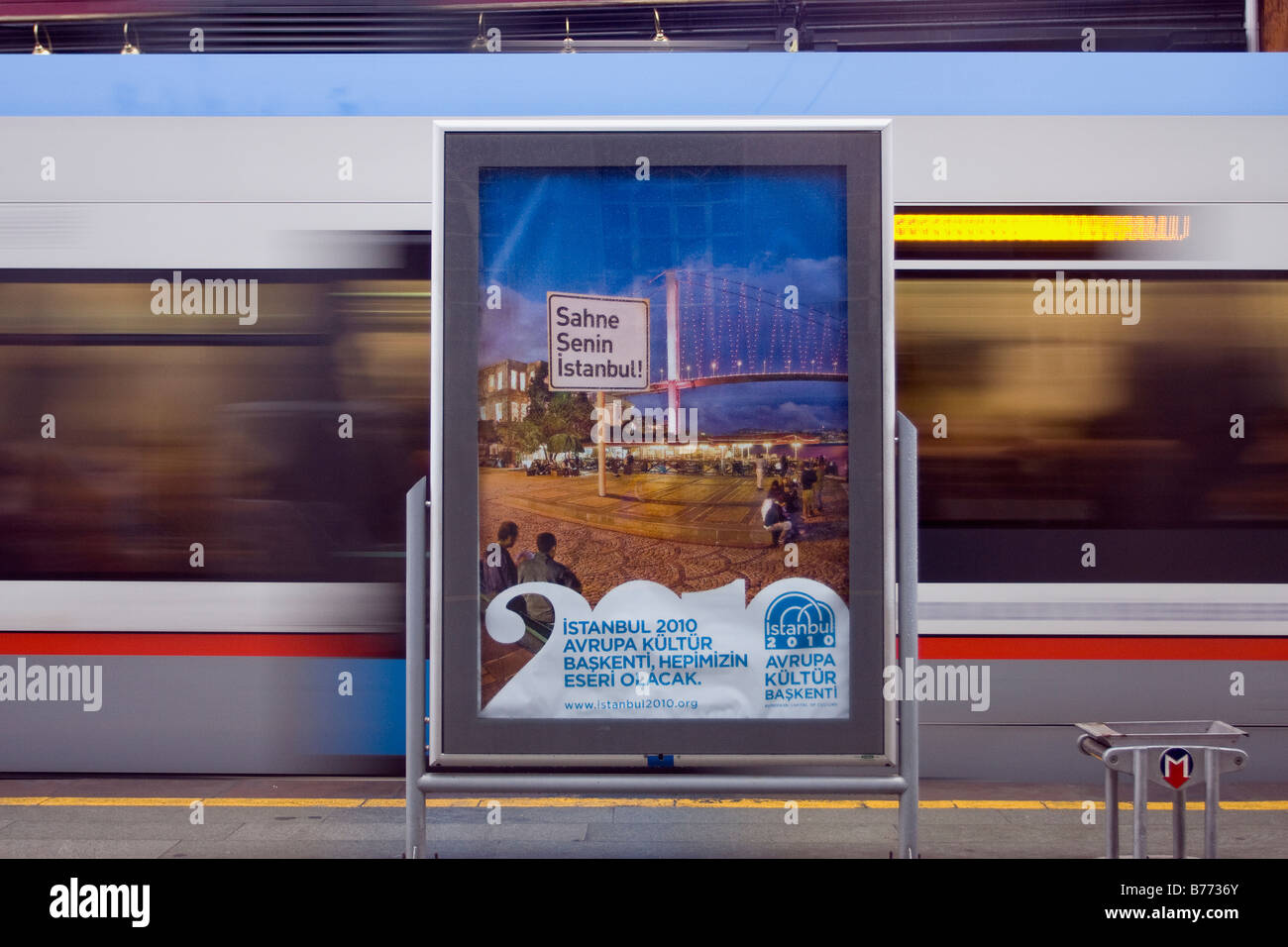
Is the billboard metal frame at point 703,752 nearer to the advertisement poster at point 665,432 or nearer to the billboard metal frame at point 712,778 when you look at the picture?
the billboard metal frame at point 712,778

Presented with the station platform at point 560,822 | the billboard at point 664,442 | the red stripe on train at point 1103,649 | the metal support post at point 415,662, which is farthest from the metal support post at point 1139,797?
the metal support post at point 415,662

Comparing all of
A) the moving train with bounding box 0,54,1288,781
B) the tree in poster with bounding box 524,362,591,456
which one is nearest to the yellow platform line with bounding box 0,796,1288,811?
the moving train with bounding box 0,54,1288,781

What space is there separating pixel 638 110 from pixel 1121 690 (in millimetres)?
3419

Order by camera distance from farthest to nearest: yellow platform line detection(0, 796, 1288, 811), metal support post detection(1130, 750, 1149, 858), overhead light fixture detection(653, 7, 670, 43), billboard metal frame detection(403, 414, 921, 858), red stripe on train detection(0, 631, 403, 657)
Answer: overhead light fixture detection(653, 7, 670, 43)
yellow platform line detection(0, 796, 1288, 811)
red stripe on train detection(0, 631, 403, 657)
billboard metal frame detection(403, 414, 921, 858)
metal support post detection(1130, 750, 1149, 858)

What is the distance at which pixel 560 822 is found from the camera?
446 cm

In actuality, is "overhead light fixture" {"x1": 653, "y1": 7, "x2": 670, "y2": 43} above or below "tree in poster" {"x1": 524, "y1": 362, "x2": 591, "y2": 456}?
above

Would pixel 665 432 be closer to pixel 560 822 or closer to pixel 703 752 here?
pixel 703 752

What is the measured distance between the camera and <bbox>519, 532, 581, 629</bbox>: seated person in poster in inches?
135

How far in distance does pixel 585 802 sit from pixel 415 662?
183 centimetres

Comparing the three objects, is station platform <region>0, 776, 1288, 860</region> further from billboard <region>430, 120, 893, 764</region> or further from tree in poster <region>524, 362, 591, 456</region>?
tree in poster <region>524, 362, 591, 456</region>

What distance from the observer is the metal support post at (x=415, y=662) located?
3.21 metres
